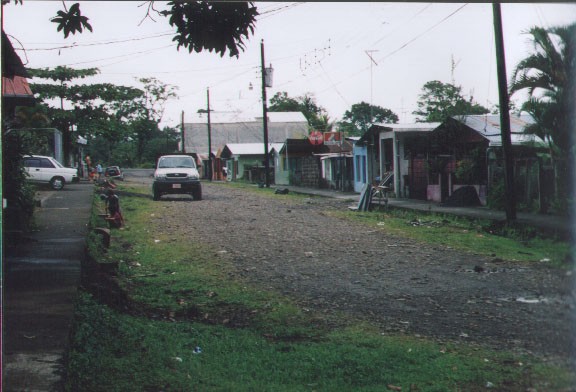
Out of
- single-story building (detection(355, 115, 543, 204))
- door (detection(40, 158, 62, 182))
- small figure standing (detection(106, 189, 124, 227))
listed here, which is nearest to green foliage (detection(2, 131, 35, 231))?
small figure standing (detection(106, 189, 124, 227))

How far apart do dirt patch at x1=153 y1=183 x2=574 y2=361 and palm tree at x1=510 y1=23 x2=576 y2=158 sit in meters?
0.52

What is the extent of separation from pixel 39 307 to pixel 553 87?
12.3ft

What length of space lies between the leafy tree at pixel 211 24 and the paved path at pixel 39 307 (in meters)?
2.00

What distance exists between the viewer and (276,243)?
11469 millimetres

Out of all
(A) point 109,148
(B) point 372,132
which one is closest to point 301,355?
(A) point 109,148

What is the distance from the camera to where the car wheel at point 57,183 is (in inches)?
1011

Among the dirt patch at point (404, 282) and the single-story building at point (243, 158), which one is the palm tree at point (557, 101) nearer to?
the dirt patch at point (404, 282)

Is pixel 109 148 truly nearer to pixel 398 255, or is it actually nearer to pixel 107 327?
pixel 398 255

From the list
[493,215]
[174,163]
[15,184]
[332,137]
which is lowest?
[493,215]

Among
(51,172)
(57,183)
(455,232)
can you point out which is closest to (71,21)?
(455,232)

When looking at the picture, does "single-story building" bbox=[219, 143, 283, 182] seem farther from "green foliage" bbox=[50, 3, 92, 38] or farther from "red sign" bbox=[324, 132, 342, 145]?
"green foliage" bbox=[50, 3, 92, 38]

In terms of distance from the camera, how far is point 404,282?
25.2 feet

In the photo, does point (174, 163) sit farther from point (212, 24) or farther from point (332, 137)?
point (212, 24)

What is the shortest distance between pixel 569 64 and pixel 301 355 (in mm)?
2812
